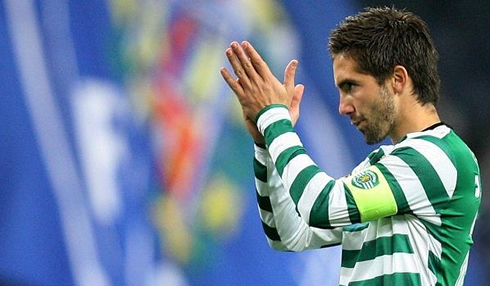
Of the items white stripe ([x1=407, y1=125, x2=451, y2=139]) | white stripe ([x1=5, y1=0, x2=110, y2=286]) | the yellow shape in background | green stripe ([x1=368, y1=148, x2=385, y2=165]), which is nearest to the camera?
white stripe ([x1=407, y1=125, x2=451, y2=139])

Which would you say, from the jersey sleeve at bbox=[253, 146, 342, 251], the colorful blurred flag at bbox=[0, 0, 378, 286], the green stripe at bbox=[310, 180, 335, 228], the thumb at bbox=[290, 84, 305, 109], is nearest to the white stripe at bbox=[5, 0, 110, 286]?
the colorful blurred flag at bbox=[0, 0, 378, 286]

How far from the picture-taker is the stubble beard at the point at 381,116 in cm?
193

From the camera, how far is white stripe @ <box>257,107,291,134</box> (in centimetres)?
188

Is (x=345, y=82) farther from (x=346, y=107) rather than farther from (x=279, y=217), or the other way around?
(x=279, y=217)

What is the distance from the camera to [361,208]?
5.92ft

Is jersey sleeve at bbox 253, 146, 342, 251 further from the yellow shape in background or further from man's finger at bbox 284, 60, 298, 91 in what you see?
the yellow shape in background

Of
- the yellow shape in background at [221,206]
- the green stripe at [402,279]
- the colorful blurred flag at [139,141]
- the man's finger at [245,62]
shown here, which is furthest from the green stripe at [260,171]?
the yellow shape in background at [221,206]

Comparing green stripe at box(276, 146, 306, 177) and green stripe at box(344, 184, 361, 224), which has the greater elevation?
green stripe at box(276, 146, 306, 177)

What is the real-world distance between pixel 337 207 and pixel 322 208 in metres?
0.03

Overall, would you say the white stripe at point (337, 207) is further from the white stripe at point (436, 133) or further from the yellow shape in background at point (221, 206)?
the yellow shape in background at point (221, 206)

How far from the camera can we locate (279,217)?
209 centimetres

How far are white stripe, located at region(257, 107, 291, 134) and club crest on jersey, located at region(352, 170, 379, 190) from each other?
17 cm

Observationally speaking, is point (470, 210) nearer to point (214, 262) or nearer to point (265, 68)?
point (265, 68)

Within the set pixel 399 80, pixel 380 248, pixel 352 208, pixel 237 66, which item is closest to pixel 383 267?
pixel 380 248
